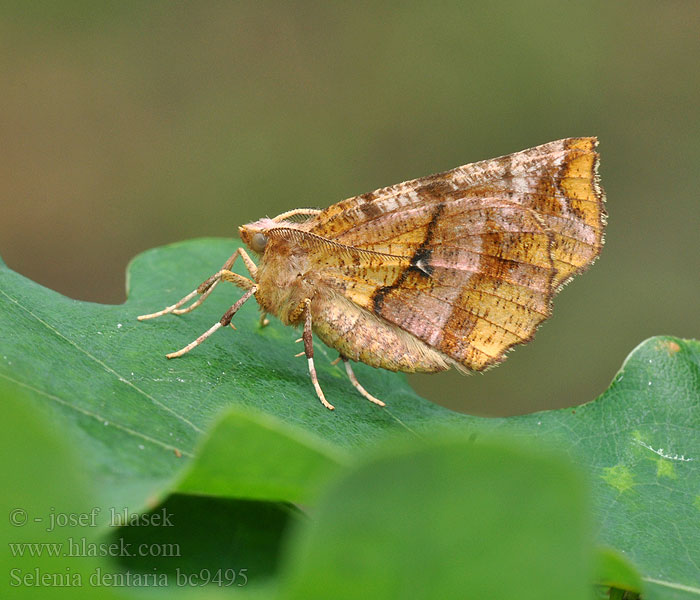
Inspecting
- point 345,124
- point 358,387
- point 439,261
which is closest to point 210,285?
point 358,387

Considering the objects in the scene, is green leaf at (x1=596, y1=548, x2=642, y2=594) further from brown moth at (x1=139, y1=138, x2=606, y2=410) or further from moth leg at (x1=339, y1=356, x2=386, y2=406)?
brown moth at (x1=139, y1=138, x2=606, y2=410)

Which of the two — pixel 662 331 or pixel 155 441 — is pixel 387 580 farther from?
pixel 662 331

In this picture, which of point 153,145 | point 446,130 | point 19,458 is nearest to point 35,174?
point 153,145

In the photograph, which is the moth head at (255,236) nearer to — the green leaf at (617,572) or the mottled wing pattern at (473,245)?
the mottled wing pattern at (473,245)

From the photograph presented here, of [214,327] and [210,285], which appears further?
[210,285]

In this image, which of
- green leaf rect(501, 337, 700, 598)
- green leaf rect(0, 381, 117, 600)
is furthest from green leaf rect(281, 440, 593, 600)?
green leaf rect(501, 337, 700, 598)

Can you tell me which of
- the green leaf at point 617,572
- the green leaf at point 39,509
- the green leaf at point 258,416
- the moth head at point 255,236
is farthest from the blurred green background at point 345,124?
the green leaf at point 39,509

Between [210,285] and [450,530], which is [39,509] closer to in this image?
[450,530]
